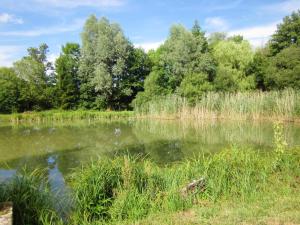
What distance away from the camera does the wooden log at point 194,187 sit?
13.8 feet

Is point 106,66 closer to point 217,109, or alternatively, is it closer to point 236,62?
point 236,62

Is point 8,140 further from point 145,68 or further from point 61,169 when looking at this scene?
point 145,68

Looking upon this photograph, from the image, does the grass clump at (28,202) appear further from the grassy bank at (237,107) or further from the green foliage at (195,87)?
the green foliage at (195,87)

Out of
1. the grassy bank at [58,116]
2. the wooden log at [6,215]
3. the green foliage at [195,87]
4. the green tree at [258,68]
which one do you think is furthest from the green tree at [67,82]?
the wooden log at [6,215]

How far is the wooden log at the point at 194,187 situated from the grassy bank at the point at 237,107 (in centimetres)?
1216

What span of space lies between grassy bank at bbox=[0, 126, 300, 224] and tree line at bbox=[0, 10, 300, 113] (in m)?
15.9

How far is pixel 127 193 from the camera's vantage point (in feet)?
13.4

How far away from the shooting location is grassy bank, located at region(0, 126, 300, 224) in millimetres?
3520

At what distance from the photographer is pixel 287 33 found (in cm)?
2538

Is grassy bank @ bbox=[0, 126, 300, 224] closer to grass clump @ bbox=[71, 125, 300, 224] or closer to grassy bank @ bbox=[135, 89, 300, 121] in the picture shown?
grass clump @ bbox=[71, 125, 300, 224]

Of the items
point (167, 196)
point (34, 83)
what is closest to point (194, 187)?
point (167, 196)

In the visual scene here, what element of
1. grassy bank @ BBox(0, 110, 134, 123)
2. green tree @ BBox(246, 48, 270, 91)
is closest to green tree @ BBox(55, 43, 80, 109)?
grassy bank @ BBox(0, 110, 134, 123)

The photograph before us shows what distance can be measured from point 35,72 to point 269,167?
28.4 metres

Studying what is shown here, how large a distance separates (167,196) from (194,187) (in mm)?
454
